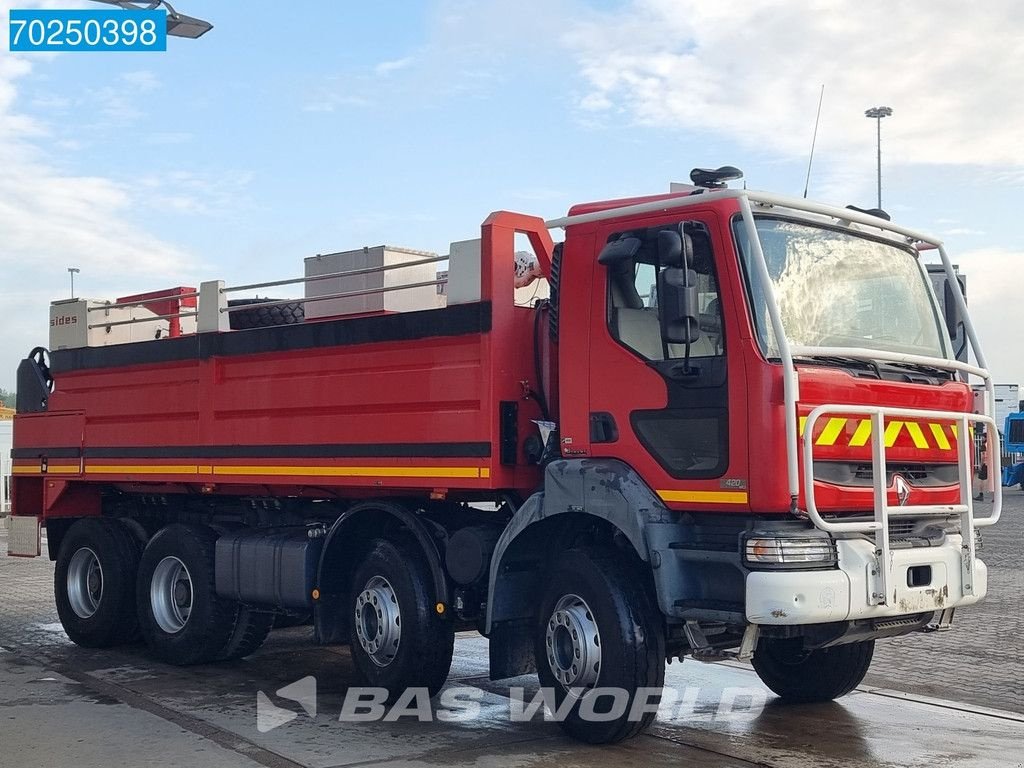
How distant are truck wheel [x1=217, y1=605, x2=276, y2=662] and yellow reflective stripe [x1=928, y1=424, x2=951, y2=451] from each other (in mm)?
5068

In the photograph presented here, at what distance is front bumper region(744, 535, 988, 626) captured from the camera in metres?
5.71

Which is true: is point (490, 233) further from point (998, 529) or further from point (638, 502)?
point (998, 529)

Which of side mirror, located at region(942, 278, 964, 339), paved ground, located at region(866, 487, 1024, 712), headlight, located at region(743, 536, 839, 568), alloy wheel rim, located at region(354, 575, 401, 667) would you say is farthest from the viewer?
paved ground, located at region(866, 487, 1024, 712)

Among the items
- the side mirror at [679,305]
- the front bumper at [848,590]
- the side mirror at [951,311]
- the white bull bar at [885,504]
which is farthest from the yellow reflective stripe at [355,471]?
the side mirror at [951,311]

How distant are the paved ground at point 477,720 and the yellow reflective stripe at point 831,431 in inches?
65.1

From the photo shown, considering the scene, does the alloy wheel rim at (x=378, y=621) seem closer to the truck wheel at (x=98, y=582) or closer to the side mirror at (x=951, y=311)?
the truck wheel at (x=98, y=582)

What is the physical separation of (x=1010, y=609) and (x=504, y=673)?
22.7 feet

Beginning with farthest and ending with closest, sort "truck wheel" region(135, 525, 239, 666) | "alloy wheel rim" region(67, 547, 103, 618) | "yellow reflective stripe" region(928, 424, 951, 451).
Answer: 1. "alloy wheel rim" region(67, 547, 103, 618)
2. "truck wheel" region(135, 525, 239, 666)
3. "yellow reflective stripe" region(928, 424, 951, 451)

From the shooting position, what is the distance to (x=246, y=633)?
30.8 ft

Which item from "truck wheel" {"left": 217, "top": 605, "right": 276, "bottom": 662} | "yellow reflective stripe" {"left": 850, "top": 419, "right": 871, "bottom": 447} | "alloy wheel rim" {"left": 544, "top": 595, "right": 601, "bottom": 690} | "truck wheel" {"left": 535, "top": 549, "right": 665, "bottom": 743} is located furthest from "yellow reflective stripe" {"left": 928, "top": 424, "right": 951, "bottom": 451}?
"truck wheel" {"left": 217, "top": 605, "right": 276, "bottom": 662}

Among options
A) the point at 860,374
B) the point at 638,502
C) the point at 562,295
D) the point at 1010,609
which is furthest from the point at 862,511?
the point at 1010,609

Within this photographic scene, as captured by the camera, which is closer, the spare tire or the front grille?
the front grille

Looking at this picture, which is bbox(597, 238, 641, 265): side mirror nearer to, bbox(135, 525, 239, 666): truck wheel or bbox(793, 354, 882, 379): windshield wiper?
bbox(793, 354, 882, 379): windshield wiper

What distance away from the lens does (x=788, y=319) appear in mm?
6152
